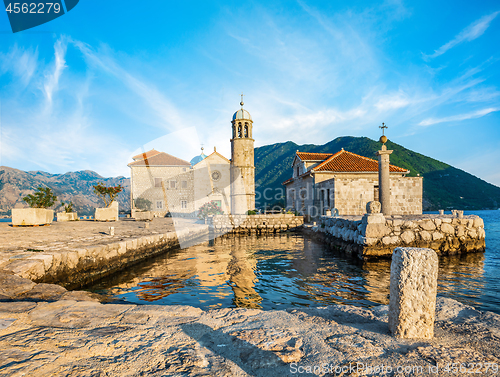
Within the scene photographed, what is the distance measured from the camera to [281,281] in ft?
23.0

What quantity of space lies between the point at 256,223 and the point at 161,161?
61.0 ft

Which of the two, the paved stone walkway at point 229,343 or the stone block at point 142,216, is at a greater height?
the stone block at point 142,216

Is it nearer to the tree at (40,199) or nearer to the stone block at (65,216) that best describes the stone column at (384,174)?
the stone block at (65,216)

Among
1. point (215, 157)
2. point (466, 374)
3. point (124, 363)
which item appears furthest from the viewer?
point (215, 157)

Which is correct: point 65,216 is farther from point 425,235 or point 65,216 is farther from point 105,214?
point 425,235

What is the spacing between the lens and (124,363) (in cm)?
195

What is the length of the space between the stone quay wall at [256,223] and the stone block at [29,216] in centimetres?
1146

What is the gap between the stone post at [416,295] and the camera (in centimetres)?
233

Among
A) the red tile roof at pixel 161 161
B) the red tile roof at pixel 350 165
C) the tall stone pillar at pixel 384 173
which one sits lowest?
the tall stone pillar at pixel 384 173

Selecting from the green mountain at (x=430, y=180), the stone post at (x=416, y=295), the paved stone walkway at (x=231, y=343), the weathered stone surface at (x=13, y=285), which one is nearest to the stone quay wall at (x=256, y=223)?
the weathered stone surface at (x=13, y=285)

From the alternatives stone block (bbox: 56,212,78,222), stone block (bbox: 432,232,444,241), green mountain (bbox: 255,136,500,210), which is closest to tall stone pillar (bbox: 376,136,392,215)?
stone block (bbox: 432,232,444,241)

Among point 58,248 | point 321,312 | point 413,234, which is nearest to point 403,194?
point 413,234

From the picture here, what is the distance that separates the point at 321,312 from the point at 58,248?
254 inches

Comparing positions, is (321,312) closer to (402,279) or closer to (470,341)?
(402,279)
